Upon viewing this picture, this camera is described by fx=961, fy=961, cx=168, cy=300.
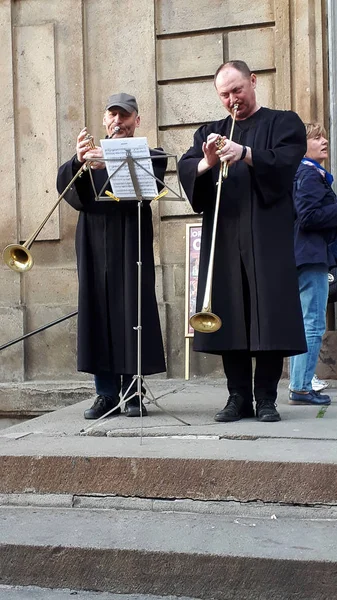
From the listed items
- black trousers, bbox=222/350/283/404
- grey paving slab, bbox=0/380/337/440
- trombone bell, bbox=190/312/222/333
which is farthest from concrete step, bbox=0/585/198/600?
black trousers, bbox=222/350/283/404

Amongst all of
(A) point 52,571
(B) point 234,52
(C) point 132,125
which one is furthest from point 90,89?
(A) point 52,571

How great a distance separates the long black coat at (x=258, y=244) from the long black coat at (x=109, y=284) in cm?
55

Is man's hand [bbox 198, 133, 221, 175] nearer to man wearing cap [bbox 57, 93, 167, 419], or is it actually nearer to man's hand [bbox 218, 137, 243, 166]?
man's hand [bbox 218, 137, 243, 166]

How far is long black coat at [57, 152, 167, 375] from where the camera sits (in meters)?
5.44

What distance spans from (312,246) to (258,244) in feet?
3.16

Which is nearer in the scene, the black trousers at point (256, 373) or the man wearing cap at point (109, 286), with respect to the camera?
the black trousers at point (256, 373)

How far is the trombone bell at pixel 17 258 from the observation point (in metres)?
5.19

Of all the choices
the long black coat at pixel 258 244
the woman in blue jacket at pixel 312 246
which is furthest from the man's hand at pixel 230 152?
the woman in blue jacket at pixel 312 246

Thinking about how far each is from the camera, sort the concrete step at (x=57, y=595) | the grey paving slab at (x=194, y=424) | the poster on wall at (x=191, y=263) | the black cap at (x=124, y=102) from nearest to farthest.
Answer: the concrete step at (x=57, y=595)
the grey paving slab at (x=194, y=424)
the black cap at (x=124, y=102)
the poster on wall at (x=191, y=263)

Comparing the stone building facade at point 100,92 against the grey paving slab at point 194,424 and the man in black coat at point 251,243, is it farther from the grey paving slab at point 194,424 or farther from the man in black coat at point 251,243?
the man in black coat at point 251,243

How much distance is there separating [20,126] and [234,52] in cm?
198

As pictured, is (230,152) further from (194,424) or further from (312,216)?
(194,424)

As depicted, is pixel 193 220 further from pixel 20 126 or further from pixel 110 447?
pixel 110 447

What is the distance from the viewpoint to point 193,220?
8039mm
